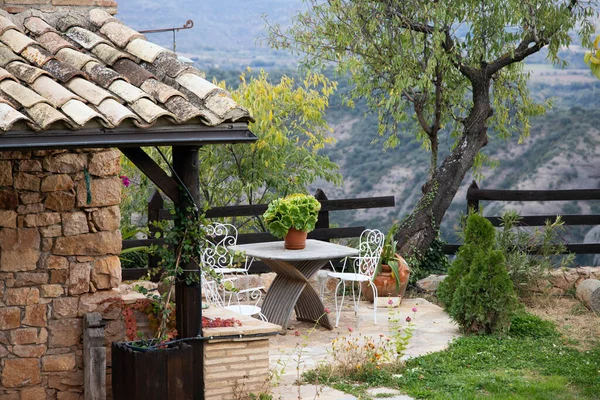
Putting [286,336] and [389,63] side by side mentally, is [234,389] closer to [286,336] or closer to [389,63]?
[286,336]

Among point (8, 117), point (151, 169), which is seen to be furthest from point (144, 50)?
point (8, 117)

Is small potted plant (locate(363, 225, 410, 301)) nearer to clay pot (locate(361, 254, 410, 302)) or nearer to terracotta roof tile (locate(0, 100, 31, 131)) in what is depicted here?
clay pot (locate(361, 254, 410, 302))

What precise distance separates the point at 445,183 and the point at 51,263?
651cm

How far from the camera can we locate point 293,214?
26.9 ft

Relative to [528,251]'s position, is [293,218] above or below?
above

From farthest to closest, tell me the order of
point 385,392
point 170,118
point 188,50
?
point 188,50
point 385,392
point 170,118

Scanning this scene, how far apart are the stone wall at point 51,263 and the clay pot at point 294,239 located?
2709 millimetres

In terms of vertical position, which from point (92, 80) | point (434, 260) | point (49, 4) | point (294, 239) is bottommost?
point (434, 260)

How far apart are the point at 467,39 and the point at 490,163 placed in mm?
2317

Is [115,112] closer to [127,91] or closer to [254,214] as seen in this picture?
[127,91]

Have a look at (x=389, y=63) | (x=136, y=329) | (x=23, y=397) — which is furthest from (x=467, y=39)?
(x=23, y=397)

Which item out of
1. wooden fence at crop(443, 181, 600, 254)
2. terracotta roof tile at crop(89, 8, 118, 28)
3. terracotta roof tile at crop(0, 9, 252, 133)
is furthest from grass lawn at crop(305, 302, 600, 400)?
terracotta roof tile at crop(89, 8, 118, 28)

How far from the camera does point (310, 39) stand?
11227 mm

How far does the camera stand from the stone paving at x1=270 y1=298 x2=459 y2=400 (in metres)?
6.29
